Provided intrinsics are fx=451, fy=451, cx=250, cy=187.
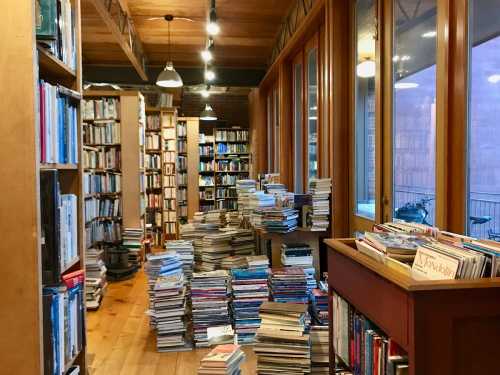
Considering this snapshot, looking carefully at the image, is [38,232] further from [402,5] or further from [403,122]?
[402,5]

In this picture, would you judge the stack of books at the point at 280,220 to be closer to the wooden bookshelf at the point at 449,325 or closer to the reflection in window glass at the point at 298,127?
the reflection in window glass at the point at 298,127

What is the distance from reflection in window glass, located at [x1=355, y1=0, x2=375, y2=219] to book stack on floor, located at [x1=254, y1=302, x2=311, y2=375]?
3.44ft

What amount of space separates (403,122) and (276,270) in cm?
153

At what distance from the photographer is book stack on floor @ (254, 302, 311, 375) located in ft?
9.01

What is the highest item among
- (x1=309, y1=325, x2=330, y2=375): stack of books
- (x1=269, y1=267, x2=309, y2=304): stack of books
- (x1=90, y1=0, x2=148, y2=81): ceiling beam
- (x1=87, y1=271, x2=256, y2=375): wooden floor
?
(x1=90, y1=0, x2=148, y2=81): ceiling beam

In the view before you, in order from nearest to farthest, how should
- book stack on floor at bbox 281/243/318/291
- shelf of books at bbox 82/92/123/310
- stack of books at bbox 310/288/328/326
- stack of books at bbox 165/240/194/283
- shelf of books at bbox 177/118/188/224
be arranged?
stack of books at bbox 310/288/328/326 → book stack on floor at bbox 281/243/318/291 → stack of books at bbox 165/240/194/283 → shelf of books at bbox 82/92/123/310 → shelf of books at bbox 177/118/188/224

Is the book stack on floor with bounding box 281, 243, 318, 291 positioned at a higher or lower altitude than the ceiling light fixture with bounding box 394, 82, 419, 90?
lower

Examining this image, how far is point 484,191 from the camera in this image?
6.59 feet

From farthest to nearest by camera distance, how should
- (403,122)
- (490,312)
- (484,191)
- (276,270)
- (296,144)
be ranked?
(296,144), (276,270), (403,122), (484,191), (490,312)

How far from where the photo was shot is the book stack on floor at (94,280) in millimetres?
4609

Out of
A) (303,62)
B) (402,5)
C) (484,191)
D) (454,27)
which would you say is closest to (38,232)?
(484,191)

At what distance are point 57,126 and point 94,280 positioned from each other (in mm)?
3059

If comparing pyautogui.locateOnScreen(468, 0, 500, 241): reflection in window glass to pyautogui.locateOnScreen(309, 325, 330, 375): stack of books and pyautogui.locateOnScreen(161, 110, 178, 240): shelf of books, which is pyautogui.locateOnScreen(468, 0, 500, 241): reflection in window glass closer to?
pyautogui.locateOnScreen(309, 325, 330, 375): stack of books

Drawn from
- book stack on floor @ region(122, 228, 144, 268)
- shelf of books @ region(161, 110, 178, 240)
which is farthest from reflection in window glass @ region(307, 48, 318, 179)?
shelf of books @ region(161, 110, 178, 240)
